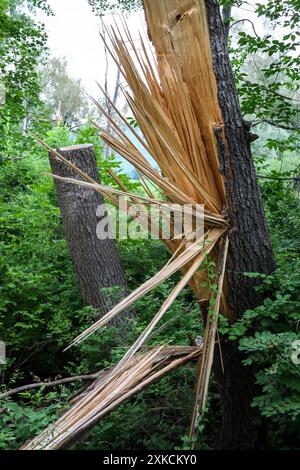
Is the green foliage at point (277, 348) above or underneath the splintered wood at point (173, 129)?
underneath

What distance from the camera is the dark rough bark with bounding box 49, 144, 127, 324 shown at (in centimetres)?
529

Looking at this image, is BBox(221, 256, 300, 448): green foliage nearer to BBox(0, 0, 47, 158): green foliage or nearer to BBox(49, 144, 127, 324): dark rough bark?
BBox(49, 144, 127, 324): dark rough bark

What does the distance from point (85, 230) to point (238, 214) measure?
127 inches

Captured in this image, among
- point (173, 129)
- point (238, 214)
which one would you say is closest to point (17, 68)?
point (173, 129)

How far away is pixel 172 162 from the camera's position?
230 cm

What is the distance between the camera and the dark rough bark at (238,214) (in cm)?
232

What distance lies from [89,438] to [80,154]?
313cm

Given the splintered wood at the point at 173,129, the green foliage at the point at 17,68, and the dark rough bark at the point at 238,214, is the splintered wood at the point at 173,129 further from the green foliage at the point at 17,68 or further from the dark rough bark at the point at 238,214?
the green foliage at the point at 17,68

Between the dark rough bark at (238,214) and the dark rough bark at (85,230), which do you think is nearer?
the dark rough bark at (238,214)

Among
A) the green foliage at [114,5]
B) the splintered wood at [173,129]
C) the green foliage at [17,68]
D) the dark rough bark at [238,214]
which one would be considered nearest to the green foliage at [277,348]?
the dark rough bark at [238,214]

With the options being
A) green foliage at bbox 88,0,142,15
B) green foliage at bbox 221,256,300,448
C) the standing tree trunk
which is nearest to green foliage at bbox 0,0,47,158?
green foliage at bbox 88,0,142,15

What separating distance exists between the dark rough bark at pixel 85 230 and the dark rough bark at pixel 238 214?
2.97 m

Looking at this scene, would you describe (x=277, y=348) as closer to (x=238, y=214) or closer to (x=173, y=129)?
(x=238, y=214)

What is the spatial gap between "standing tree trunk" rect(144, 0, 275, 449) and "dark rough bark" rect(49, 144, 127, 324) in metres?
2.99
